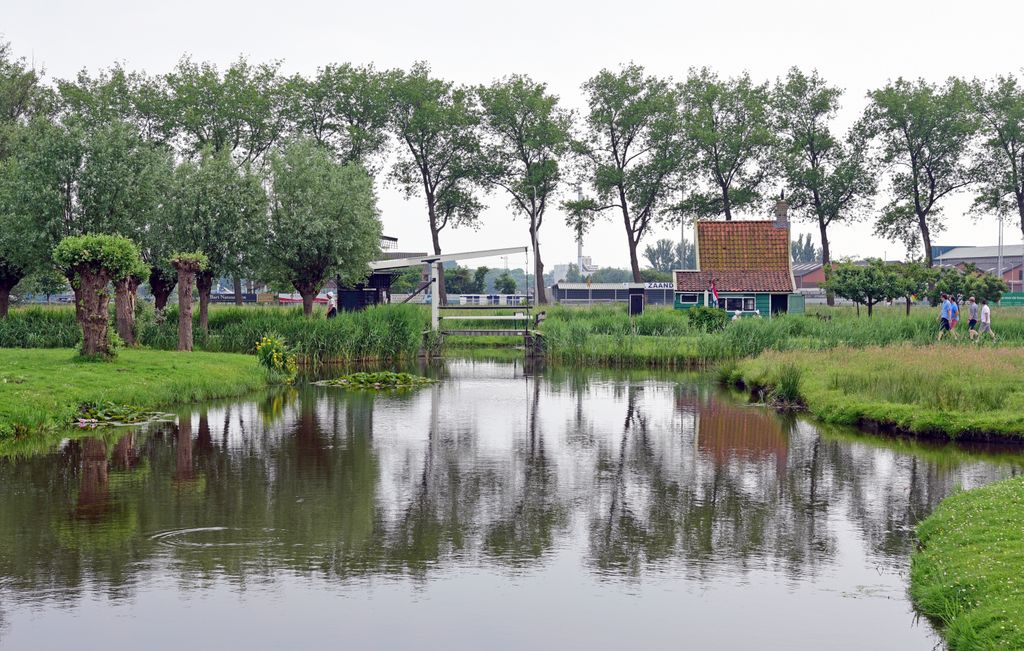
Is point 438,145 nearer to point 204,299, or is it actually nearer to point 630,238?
point 630,238

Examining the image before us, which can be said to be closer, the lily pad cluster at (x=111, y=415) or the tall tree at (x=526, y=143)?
the lily pad cluster at (x=111, y=415)

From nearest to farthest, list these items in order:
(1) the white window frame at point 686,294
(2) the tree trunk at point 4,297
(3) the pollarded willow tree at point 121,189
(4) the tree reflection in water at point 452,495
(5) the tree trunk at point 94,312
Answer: (4) the tree reflection in water at point 452,495 → (5) the tree trunk at point 94,312 → (3) the pollarded willow tree at point 121,189 → (2) the tree trunk at point 4,297 → (1) the white window frame at point 686,294

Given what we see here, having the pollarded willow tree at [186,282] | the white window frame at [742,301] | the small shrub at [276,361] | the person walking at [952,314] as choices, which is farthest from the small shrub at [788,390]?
the white window frame at [742,301]

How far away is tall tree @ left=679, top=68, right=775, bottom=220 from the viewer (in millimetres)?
73812

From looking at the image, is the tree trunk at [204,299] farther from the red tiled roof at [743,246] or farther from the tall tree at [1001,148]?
the tall tree at [1001,148]

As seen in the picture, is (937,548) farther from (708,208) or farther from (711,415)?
(708,208)

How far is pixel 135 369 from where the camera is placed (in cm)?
2694

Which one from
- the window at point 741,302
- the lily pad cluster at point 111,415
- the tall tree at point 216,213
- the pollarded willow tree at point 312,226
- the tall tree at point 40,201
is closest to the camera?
the lily pad cluster at point 111,415

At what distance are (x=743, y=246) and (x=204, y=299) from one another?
3469cm

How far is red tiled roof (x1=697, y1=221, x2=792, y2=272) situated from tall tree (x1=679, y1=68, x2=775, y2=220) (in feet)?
33.5

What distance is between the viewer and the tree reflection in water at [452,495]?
12.3m

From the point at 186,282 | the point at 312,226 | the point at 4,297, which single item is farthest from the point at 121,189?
the point at 186,282

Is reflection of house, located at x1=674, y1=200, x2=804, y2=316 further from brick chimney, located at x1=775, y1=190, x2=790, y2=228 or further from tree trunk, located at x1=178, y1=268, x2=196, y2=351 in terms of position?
tree trunk, located at x1=178, y1=268, x2=196, y2=351

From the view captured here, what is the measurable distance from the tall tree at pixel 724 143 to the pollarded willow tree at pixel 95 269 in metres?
52.2
